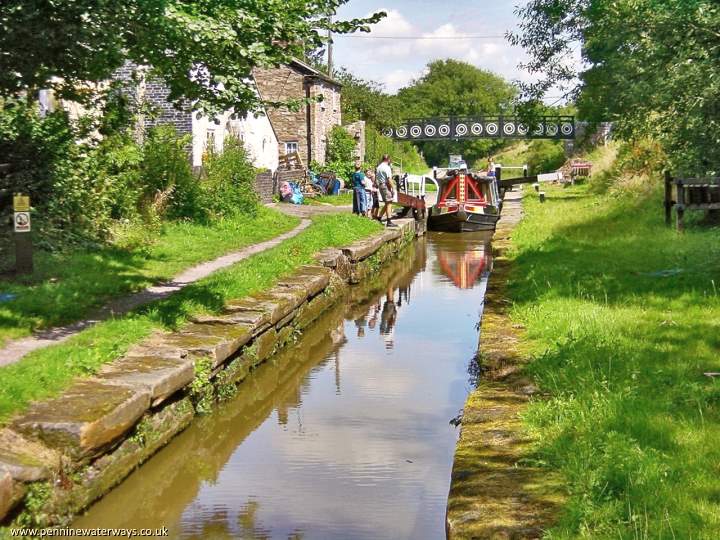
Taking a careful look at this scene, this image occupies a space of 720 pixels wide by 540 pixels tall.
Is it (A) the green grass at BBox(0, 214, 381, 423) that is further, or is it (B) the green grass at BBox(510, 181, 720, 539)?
(A) the green grass at BBox(0, 214, 381, 423)

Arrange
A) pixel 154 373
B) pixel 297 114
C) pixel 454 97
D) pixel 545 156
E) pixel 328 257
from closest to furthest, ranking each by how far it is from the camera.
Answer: pixel 154 373
pixel 328 257
pixel 297 114
pixel 545 156
pixel 454 97

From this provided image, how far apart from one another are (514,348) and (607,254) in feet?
19.9

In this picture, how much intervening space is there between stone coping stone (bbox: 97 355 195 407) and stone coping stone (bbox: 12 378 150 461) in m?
0.14

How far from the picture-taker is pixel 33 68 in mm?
8906

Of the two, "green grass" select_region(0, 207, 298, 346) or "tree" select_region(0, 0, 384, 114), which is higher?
"tree" select_region(0, 0, 384, 114)

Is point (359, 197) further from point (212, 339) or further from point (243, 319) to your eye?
point (212, 339)

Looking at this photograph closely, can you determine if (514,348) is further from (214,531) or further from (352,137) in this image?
(352,137)

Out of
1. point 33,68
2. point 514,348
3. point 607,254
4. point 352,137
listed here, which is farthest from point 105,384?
point 352,137

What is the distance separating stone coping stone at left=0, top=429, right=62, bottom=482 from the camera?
4.94 m

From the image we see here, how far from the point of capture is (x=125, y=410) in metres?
6.07

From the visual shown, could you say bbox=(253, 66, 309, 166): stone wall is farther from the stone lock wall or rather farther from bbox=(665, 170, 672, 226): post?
the stone lock wall

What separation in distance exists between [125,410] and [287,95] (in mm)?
29517

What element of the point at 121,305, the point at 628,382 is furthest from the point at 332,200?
the point at 628,382

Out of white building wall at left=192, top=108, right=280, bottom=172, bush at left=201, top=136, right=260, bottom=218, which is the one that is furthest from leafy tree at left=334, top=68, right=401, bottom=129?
bush at left=201, top=136, right=260, bottom=218
